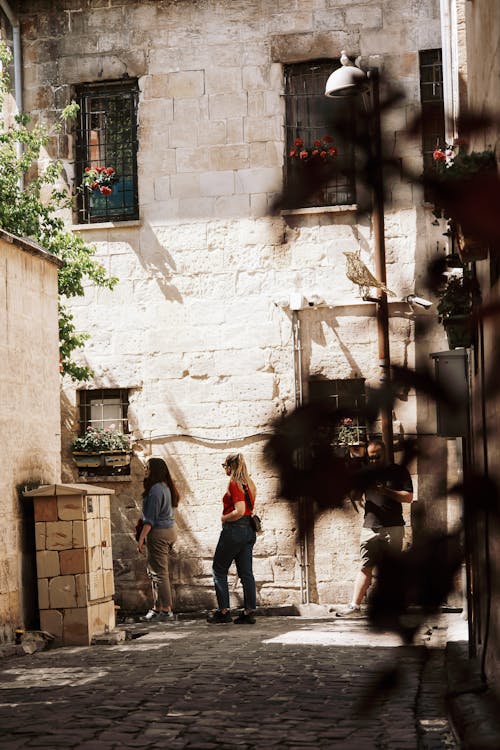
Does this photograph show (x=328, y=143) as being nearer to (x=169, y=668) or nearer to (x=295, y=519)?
(x=295, y=519)

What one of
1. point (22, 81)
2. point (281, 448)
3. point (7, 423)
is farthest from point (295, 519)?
point (22, 81)

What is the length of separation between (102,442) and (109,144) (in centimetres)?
344

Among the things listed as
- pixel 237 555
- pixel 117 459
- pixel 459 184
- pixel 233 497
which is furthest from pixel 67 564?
pixel 459 184

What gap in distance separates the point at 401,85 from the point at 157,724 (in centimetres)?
518

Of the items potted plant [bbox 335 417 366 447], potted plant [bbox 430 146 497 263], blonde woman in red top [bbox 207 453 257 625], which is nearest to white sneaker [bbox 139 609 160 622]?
blonde woman in red top [bbox 207 453 257 625]

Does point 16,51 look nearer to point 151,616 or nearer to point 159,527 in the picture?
point 159,527

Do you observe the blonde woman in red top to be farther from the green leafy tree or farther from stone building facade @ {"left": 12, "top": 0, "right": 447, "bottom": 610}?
the green leafy tree

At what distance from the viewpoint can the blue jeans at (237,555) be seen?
37.7 feet

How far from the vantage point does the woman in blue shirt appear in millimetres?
12273

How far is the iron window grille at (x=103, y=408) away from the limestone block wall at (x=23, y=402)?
2.90 m

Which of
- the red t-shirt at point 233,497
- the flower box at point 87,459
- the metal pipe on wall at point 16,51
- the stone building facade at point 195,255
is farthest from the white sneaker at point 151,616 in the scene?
the metal pipe on wall at point 16,51

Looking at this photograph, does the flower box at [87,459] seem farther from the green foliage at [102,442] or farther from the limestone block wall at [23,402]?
the limestone block wall at [23,402]

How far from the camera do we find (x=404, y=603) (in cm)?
116

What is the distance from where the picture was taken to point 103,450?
1403 cm
